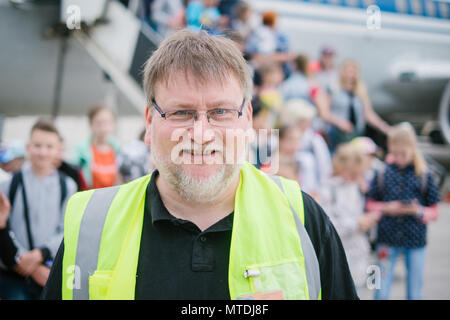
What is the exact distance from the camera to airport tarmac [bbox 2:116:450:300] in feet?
15.1

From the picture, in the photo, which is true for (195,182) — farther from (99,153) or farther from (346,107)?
(346,107)

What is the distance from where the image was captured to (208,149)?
1.40 m

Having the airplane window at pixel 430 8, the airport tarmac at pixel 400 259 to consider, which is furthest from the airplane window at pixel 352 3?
the airport tarmac at pixel 400 259

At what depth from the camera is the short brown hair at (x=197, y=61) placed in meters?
1.42

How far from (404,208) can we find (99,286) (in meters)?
3.08

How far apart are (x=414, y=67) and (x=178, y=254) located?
32.8 feet

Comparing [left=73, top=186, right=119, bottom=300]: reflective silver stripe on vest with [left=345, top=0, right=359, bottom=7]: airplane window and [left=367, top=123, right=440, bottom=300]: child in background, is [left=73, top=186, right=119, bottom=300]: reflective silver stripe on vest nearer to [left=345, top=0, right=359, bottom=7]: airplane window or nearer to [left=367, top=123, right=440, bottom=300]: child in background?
[left=367, top=123, right=440, bottom=300]: child in background

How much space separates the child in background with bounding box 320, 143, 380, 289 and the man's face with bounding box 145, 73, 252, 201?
2.52m

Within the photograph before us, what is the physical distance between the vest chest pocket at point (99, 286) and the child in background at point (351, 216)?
2701 mm

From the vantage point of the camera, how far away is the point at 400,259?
538 centimetres

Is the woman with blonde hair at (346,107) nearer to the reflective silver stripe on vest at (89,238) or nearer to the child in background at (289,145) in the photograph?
the child in background at (289,145)

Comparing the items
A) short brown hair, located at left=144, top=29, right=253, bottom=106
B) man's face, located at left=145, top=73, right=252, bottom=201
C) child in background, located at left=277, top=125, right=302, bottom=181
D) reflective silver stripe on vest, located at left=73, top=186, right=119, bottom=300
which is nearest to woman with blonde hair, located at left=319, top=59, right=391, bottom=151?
child in background, located at left=277, top=125, right=302, bottom=181

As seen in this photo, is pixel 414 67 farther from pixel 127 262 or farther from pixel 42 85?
pixel 127 262
